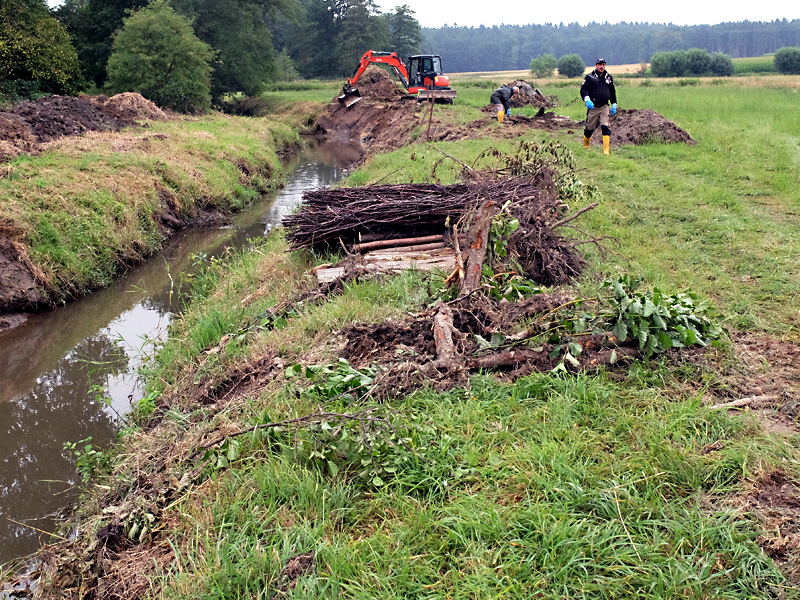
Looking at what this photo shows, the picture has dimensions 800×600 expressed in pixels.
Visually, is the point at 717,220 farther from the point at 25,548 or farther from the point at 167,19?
the point at 167,19

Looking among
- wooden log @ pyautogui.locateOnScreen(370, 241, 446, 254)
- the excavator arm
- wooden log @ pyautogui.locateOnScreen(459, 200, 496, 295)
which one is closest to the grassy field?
wooden log @ pyautogui.locateOnScreen(459, 200, 496, 295)

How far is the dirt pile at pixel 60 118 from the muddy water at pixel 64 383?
15.9ft

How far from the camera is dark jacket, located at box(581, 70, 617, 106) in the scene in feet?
44.0

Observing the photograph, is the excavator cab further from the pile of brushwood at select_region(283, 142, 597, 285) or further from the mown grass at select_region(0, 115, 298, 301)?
the pile of brushwood at select_region(283, 142, 597, 285)

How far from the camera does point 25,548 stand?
14.2 feet

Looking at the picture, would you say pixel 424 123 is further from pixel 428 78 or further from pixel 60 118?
pixel 60 118

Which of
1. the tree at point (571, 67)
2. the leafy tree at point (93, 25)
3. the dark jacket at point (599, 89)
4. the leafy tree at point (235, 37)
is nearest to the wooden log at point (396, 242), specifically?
the dark jacket at point (599, 89)

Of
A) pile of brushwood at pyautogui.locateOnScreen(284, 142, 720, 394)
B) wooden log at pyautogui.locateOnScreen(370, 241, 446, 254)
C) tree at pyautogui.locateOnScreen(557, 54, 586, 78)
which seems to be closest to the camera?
pile of brushwood at pyautogui.locateOnScreen(284, 142, 720, 394)

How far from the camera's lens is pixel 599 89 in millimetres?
13383

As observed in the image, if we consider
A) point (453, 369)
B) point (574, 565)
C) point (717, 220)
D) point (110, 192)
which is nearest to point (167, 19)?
point (110, 192)

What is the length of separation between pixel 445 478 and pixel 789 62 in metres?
71.1

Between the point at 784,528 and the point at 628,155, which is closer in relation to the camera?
the point at 784,528

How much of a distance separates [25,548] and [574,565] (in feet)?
13.4

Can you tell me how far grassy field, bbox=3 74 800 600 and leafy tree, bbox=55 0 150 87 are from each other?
33.4 m
